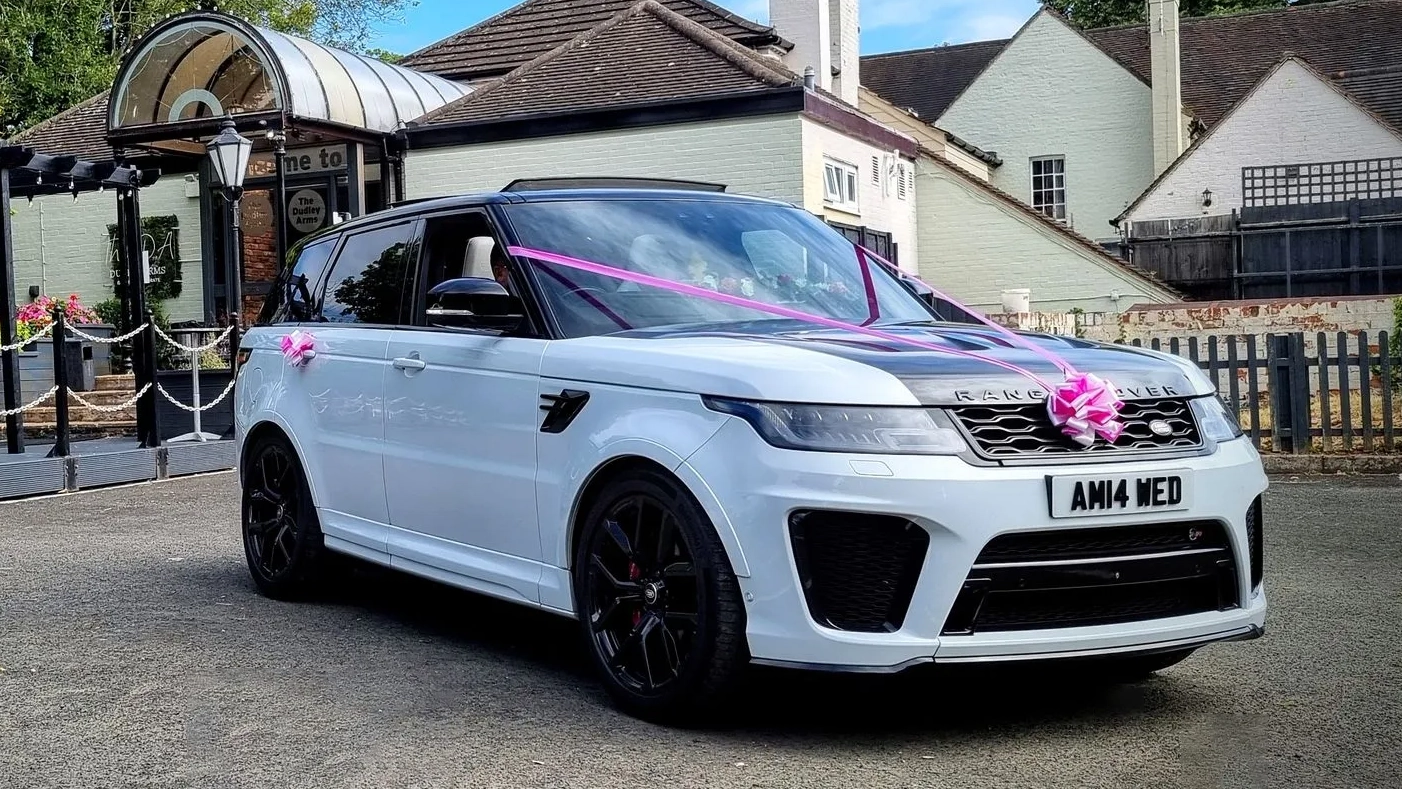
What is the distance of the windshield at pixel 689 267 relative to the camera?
5492 millimetres

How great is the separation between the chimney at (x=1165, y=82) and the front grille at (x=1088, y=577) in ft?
118

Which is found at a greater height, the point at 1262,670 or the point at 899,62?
the point at 899,62

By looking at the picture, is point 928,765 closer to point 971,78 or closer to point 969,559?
point 969,559

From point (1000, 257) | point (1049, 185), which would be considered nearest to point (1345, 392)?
point (1000, 257)

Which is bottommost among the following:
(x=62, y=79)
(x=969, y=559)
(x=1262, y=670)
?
(x=1262, y=670)

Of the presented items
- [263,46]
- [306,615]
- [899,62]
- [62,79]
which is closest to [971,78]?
[899,62]

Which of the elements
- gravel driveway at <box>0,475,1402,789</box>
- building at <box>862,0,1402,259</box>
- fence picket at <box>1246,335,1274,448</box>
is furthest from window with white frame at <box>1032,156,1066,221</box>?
gravel driveway at <box>0,475,1402,789</box>

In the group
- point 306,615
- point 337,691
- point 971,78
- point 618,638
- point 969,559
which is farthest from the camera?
point 971,78

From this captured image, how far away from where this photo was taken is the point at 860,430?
436 centimetres

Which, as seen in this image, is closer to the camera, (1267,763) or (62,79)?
(1267,763)

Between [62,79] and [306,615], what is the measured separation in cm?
3601

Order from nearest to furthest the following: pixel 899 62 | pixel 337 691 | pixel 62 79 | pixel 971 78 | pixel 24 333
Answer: pixel 337 691
pixel 24 333
pixel 62 79
pixel 971 78
pixel 899 62

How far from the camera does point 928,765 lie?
4344 mm

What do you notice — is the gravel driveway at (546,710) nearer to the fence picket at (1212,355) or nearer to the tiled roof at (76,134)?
the fence picket at (1212,355)
